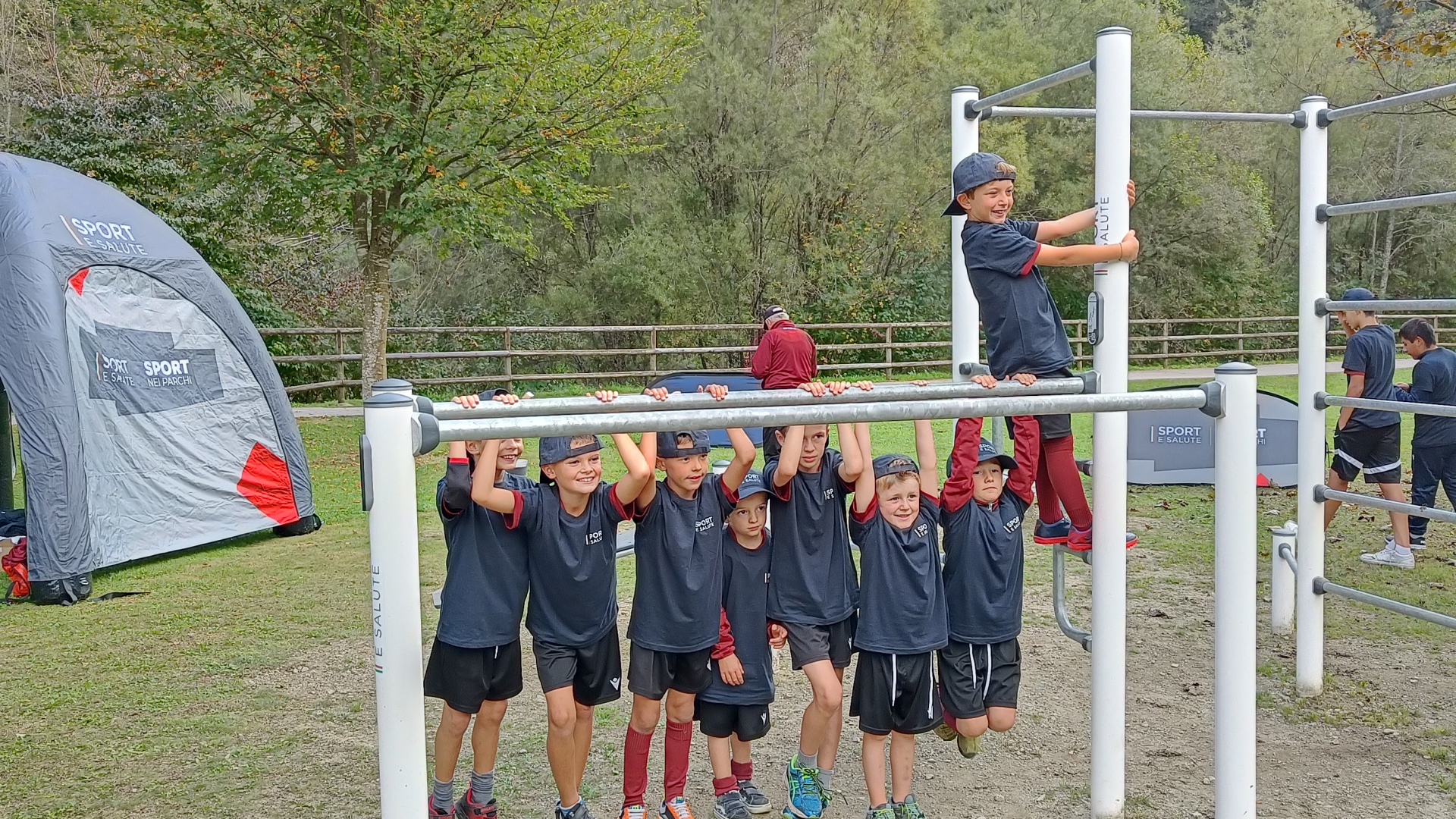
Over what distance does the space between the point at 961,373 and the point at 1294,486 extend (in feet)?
23.9

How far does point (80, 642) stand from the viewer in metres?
6.24

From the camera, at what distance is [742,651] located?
3832mm

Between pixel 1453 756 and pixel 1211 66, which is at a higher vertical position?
pixel 1211 66

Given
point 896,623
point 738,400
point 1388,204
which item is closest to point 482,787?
point 896,623

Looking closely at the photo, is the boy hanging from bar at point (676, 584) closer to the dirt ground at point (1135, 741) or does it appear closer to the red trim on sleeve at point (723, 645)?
the red trim on sleeve at point (723, 645)

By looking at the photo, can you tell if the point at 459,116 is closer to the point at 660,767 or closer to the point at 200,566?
the point at 200,566

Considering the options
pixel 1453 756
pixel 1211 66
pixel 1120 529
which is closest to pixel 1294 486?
pixel 1453 756

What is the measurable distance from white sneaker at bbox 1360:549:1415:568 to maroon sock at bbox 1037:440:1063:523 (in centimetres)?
439

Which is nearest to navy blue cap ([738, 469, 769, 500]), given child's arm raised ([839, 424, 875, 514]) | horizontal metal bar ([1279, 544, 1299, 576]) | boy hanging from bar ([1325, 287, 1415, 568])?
child's arm raised ([839, 424, 875, 514])

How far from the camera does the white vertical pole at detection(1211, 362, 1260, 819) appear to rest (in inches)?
123

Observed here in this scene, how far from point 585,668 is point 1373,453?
560 centimetres

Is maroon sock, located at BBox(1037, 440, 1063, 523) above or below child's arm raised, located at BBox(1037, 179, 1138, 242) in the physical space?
below

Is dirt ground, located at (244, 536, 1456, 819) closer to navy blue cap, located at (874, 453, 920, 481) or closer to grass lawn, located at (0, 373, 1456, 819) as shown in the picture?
grass lawn, located at (0, 373, 1456, 819)

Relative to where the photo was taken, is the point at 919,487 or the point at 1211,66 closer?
the point at 919,487
